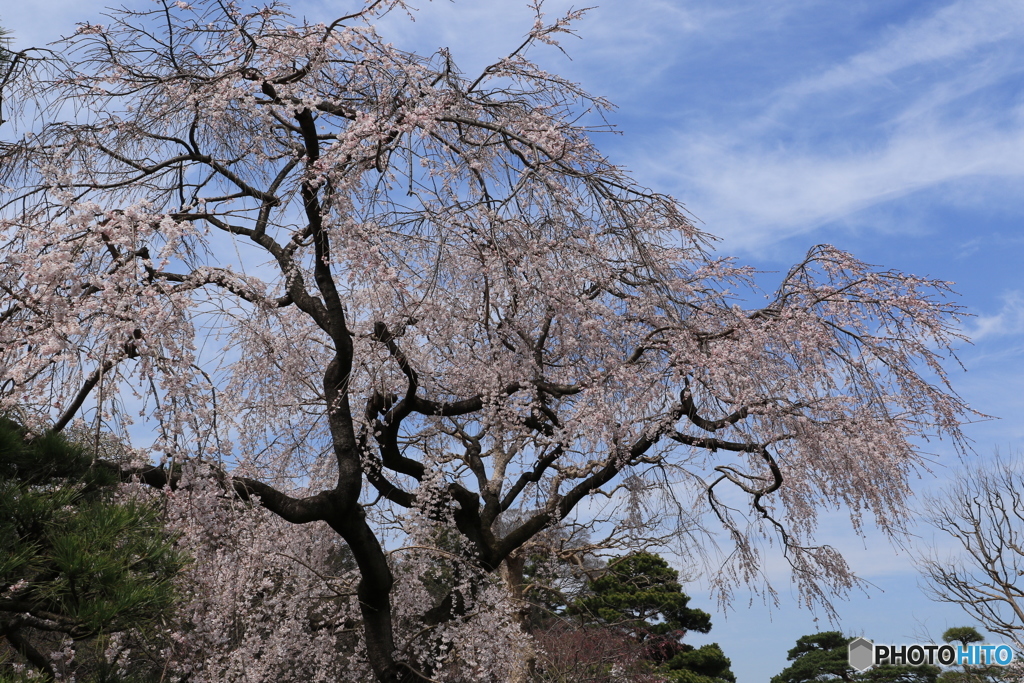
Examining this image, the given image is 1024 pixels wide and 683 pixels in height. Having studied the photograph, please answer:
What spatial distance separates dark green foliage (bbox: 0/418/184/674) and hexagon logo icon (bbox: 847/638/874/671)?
8.44 meters

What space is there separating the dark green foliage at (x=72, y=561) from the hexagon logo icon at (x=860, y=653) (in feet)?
27.7

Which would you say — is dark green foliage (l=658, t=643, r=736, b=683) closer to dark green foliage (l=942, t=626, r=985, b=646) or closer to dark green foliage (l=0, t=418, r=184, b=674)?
dark green foliage (l=942, t=626, r=985, b=646)

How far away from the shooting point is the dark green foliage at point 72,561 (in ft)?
10.2

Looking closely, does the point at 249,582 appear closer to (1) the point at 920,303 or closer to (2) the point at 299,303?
(2) the point at 299,303

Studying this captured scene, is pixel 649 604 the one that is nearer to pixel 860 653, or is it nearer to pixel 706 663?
pixel 706 663

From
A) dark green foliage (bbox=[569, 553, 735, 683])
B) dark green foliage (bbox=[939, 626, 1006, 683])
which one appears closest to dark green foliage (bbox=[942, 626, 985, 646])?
dark green foliage (bbox=[939, 626, 1006, 683])

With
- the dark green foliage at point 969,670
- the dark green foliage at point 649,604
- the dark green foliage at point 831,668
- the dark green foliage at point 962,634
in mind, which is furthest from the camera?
the dark green foliage at point 649,604

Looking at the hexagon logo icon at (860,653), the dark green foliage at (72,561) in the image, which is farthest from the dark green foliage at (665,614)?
the dark green foliage at (72,561)

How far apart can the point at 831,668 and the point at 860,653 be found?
468 centimetres

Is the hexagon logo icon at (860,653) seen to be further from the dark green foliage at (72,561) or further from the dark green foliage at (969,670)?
the dark green foliage at (72,561)

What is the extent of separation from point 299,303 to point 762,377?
12.7 ft

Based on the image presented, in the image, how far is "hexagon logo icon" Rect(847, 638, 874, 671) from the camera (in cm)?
921

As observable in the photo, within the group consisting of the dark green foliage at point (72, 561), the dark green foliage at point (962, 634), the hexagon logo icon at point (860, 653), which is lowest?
the dark green foliage at point (72, 561)

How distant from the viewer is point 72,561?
3.07 metres
